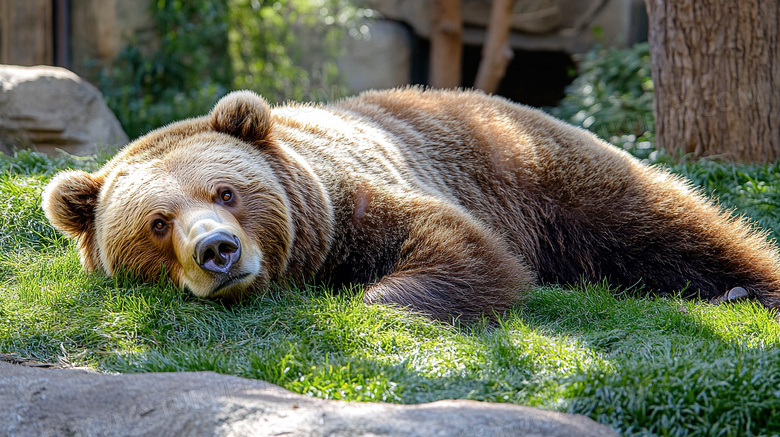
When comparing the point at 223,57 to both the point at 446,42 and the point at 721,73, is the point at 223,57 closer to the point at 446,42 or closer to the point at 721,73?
the point at 446,42

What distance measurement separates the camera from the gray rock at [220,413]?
246 centimetres

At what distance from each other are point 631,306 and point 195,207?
2394 mm

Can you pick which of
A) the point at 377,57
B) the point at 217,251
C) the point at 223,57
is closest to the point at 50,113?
the point at 223,57

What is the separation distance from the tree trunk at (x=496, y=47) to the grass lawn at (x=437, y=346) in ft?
25.1

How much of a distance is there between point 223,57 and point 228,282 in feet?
31.1

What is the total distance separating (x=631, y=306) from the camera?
414 cm

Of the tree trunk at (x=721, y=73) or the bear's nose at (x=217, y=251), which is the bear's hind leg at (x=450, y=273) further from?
the tree trunk at (x=721, y=73)

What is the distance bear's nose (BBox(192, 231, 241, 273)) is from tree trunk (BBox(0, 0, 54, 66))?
8.85 metres

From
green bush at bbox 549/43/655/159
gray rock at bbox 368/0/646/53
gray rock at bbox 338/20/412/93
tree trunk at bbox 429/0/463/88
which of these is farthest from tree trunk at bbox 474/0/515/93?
gray rock at bbox 338/20/412/93

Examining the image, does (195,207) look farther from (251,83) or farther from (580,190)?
(251,83)

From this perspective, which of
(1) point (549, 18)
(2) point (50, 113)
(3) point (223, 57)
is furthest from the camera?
(1) point (549, 18)

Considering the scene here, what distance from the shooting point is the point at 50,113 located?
828cm

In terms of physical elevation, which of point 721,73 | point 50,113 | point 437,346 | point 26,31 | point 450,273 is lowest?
point 50,113

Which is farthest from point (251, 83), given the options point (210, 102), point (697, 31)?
point (697, 31)
